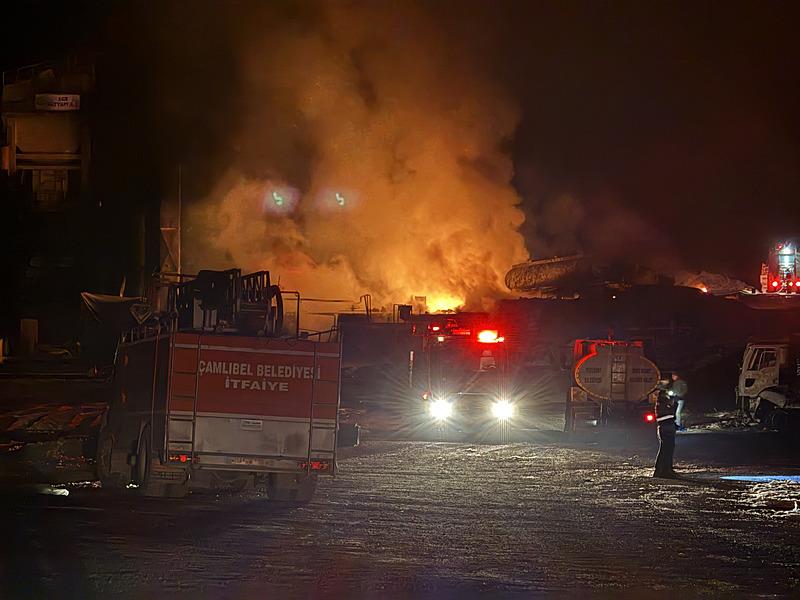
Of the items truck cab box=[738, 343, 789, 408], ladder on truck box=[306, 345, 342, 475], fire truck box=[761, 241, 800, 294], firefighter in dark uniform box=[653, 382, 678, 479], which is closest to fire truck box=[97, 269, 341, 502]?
ladder on truck box=[306, 345, 342, 475]

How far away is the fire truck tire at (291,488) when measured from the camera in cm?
1269

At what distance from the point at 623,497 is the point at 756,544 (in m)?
3.51

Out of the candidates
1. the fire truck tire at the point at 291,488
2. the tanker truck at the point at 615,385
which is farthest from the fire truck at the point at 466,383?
the fire truck tire at the point at 291,488

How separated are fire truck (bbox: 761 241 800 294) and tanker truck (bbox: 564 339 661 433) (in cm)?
3682

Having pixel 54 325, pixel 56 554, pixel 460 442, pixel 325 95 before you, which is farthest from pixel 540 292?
pixel 56 554

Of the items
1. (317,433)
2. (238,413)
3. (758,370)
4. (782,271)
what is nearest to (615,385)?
(758,370)

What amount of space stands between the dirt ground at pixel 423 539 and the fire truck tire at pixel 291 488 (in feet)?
0.75

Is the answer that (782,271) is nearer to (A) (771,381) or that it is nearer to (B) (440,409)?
(A) (771,381)

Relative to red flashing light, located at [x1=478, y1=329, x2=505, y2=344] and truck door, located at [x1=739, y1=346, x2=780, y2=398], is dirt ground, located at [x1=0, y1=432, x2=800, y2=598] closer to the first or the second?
red flashing light, located at [x1=478, y1=329, x2=505, y2=344]

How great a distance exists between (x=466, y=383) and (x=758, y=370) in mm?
7177

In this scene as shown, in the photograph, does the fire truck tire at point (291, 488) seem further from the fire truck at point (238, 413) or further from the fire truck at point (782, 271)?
the fire truck at point (782, 271)

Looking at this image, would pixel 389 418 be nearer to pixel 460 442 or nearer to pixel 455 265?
pixel 460 442

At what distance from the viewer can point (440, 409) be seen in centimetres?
2406

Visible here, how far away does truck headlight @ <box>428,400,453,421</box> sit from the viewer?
23906 mm
